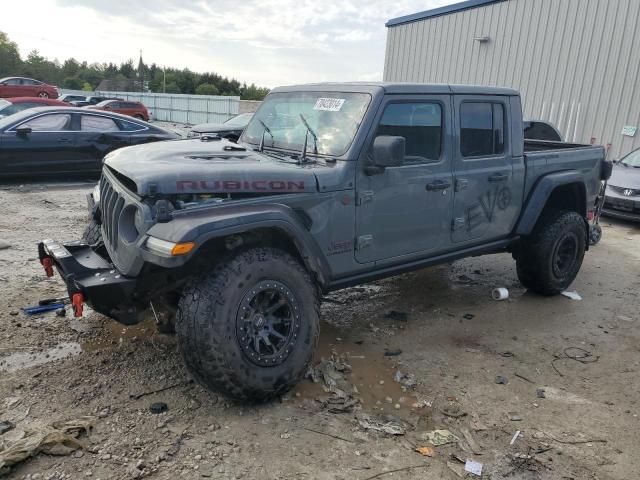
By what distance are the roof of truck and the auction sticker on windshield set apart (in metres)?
0.10

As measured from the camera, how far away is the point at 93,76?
231ft

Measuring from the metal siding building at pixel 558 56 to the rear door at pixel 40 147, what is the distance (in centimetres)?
1135

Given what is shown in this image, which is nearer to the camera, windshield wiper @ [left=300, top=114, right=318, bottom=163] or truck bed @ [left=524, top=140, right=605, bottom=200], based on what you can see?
windshield wiper @ [left=300, top=114, right=318, bottom=163]

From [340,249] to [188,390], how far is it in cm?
135

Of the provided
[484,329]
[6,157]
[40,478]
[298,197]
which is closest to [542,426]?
[484,329]

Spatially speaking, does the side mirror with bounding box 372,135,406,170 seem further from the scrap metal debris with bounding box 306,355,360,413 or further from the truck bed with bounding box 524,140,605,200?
the truck bed with bounding box 524,140,605,200

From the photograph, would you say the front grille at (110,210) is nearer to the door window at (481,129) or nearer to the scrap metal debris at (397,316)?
the scrap metal debris at (397,316)

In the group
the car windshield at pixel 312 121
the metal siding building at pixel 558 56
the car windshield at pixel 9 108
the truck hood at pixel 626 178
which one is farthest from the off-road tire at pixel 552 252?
the car windshield at pixel 9 108

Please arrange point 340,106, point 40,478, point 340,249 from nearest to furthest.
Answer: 1. point 40,478
2. point 340,249
3. point 340,106

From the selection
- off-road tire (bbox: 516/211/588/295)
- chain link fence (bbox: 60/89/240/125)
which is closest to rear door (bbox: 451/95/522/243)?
off-road tire (bbox: 516/211/588/295)

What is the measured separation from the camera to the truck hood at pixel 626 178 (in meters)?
9.36

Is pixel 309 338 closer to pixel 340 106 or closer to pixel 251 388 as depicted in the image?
pixel 251 388

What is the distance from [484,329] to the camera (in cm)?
478

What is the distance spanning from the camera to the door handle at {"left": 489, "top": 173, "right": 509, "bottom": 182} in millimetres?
4609
